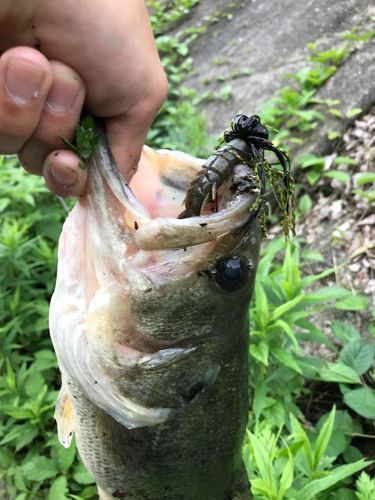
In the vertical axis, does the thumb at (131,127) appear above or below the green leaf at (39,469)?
above

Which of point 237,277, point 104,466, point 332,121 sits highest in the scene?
point 237,277

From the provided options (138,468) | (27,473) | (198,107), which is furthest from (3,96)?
(198,107)

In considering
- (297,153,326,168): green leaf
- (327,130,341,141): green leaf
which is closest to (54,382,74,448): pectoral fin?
(297,153,326,168): green leaf

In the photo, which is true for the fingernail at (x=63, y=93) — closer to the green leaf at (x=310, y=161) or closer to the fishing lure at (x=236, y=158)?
the fishing lure at (x=236, y=158)

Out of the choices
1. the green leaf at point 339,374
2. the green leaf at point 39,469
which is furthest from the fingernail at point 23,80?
the green leaf at point 339,374

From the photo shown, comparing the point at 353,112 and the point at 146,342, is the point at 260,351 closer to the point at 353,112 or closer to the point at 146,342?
the point at 146,342

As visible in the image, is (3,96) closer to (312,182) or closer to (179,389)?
(179,389)
